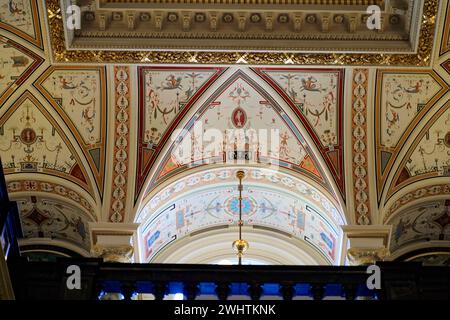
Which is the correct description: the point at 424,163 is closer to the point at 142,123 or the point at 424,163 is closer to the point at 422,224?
the point at 422,224

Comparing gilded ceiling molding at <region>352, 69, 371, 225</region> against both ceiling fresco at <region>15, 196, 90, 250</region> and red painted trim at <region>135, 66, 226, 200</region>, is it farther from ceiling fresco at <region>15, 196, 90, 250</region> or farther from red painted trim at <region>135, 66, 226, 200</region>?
ceiling fresco at <region>15, 196, 90, 250</region>

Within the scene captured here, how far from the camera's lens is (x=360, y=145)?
14664 mm

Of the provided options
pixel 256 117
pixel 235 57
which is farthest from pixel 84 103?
pixel 256 117

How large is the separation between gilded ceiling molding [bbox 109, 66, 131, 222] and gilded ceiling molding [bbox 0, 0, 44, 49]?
4.91ft

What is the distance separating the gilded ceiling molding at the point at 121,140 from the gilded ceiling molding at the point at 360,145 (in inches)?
150

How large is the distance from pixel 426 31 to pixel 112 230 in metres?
5.79

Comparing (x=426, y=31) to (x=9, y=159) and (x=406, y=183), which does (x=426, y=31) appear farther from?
(x=9, y=159)

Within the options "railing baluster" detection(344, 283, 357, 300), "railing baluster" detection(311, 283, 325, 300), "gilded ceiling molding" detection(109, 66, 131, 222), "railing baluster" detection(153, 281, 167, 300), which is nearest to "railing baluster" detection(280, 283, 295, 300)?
"railing baluster" detection(311, 283, 325, 300)

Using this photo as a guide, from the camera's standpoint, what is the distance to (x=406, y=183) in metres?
14.6

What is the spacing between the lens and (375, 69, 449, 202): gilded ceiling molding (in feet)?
46.7

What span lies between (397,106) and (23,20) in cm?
624
